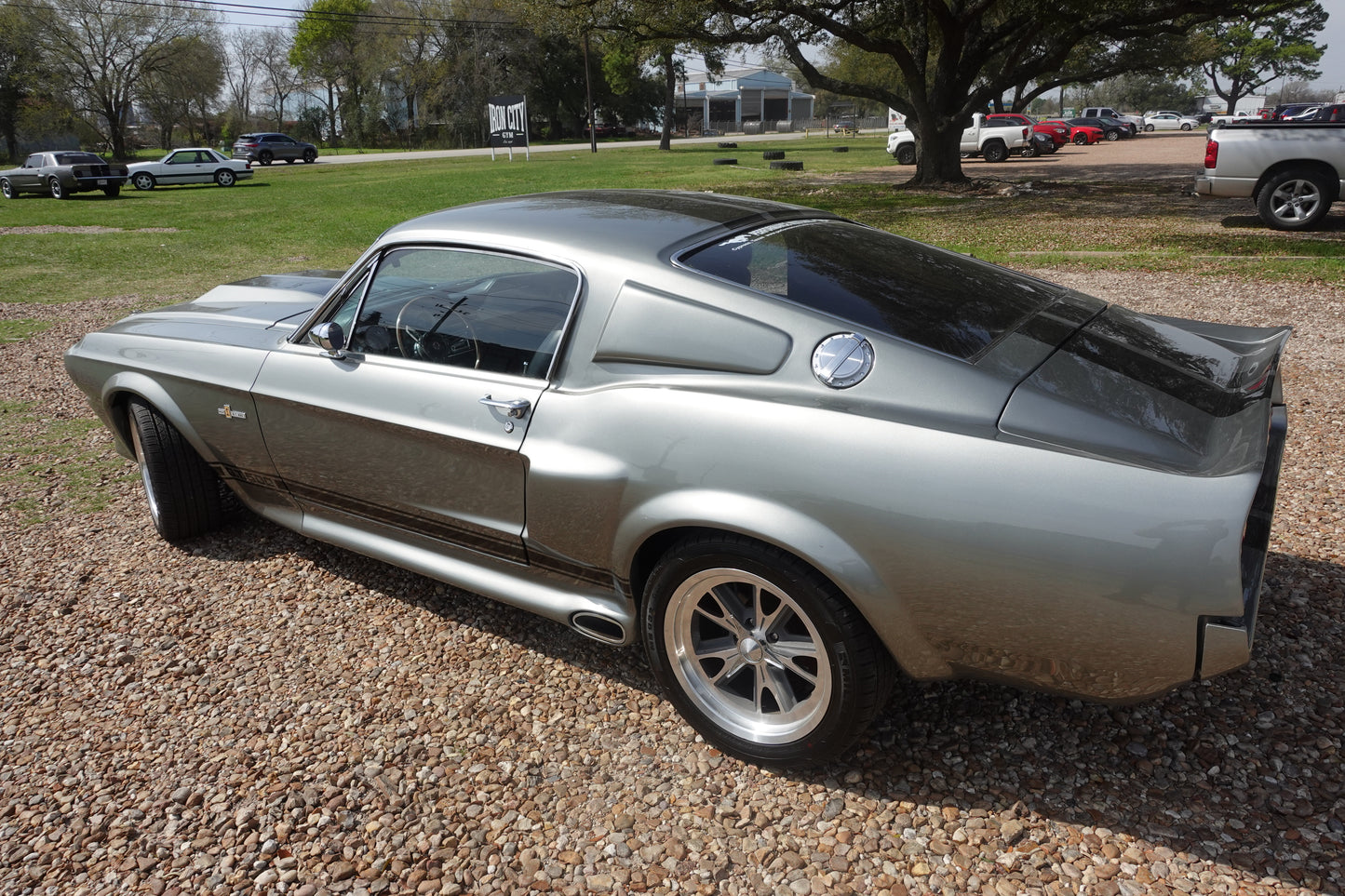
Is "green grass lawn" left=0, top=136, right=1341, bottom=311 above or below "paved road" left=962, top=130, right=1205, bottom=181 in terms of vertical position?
below

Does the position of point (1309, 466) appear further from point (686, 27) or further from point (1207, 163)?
point (686, 27)

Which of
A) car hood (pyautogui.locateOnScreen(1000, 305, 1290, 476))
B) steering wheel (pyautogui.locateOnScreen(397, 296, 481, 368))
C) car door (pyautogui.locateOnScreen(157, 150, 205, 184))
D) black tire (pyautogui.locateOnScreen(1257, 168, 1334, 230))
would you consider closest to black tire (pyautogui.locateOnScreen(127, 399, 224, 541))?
steering wheel (pyautogui.locateOnScreen(397, 296, 481, 368))

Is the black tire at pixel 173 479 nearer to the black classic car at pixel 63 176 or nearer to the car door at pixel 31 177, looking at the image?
the black classic car at pixel 63 176

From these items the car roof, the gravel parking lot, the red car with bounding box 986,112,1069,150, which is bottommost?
the gravel parking lot

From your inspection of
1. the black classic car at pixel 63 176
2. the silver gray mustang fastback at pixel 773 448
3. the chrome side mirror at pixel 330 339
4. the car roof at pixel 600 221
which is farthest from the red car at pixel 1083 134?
the chrome side mirror at pixel 330 339

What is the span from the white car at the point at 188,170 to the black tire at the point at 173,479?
2830 cm

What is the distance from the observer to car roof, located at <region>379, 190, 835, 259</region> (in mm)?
2863

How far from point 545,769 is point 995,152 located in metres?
33.7

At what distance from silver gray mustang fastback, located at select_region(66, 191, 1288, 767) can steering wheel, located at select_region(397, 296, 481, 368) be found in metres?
0.01

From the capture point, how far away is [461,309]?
3184 mm

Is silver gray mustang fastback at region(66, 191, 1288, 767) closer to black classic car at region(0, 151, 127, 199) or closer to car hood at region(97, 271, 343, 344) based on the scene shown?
car hood at region(97, 271, 343, 344)

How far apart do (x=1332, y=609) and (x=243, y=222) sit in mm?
19207

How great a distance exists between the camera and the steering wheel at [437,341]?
3.03m

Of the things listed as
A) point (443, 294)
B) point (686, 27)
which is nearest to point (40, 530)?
point (443, 294)
